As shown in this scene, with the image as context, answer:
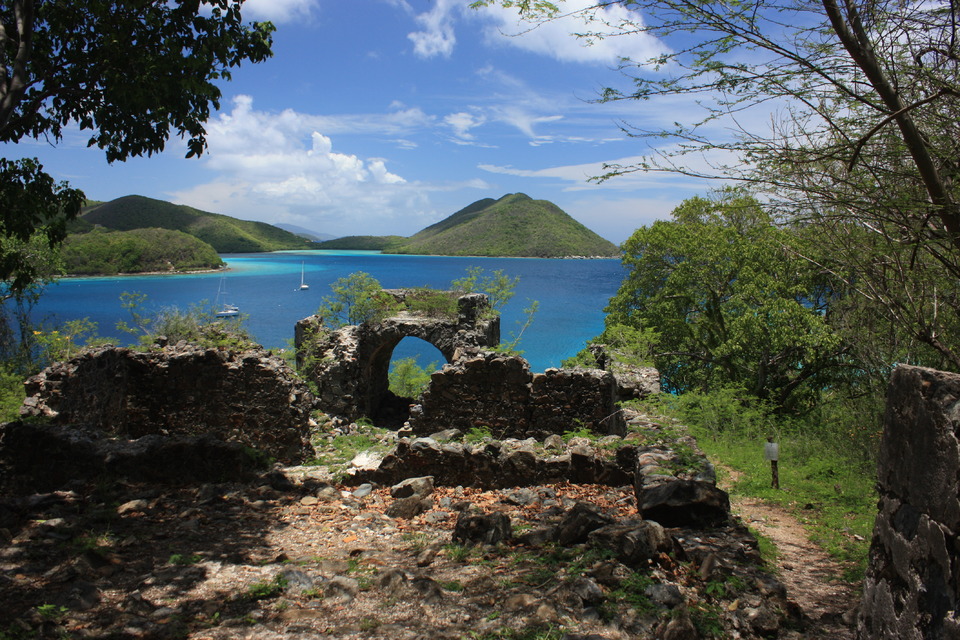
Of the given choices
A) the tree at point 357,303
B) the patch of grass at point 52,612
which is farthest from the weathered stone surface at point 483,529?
the tree at point 357,303

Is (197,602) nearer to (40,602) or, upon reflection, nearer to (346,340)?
(40,602)

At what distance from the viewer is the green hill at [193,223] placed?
337 ft

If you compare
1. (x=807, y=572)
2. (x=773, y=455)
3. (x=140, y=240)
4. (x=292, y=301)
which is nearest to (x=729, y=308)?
(x=773, y=455)

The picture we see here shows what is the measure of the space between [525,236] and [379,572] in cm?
12585

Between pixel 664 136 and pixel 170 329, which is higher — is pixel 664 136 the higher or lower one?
the higher one

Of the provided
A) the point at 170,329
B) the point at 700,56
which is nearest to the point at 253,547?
the point at 700,56

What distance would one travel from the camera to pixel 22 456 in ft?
22.4

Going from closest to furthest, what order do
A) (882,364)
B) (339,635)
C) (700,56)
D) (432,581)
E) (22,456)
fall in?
(339,635)
(432,581)
(700,56)
(22,456)
(882,364)

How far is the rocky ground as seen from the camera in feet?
11.1

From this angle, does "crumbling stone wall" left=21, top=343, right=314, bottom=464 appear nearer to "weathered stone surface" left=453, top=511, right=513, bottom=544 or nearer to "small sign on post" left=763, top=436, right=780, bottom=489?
"weathered stone surface" left=453, top=511, right=513, bottom=544

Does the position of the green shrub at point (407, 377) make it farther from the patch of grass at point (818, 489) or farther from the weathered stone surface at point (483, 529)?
the weathered stone surface at point (483, 529)

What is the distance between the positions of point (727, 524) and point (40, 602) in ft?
16.7

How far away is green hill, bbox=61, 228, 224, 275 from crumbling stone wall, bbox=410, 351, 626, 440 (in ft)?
253

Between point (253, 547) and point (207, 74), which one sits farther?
point (207, 74)
